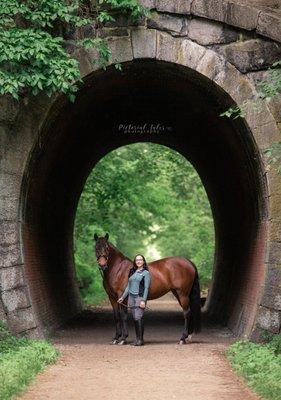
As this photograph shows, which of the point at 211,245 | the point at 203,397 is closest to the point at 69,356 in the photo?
the point at 203,397

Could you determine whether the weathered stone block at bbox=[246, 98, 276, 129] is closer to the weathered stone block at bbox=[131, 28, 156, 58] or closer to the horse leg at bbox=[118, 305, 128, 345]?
the weathered stone block at bbox=[131, 28, 156, 58]

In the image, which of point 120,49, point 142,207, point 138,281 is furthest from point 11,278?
point 142,207

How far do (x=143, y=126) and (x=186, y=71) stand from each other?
7.02 metres

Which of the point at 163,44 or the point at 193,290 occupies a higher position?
the point at 163,44

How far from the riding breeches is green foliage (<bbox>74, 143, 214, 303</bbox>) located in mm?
11833

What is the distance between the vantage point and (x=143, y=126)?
66.5ft

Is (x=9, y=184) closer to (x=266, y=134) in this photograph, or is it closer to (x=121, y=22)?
(x=121, y=22)

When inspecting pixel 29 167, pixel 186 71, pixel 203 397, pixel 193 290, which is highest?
pixel 186 71

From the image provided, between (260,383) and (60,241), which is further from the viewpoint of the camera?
(60,241)

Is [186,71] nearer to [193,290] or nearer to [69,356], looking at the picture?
[193,290]

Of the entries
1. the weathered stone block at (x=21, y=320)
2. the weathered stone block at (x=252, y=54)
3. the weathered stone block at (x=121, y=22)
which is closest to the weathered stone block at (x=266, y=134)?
the weathered stone block at (x=252, y=54)

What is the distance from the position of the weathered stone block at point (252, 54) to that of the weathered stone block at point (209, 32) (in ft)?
0.47

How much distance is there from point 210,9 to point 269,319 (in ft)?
16.0

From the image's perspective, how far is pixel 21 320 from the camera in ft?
41.6
